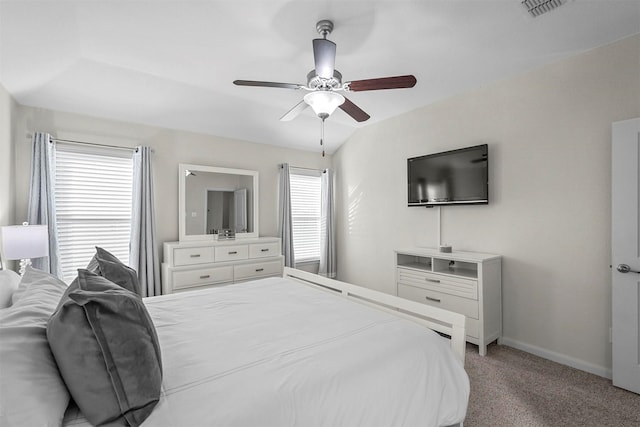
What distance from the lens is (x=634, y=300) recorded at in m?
2.19

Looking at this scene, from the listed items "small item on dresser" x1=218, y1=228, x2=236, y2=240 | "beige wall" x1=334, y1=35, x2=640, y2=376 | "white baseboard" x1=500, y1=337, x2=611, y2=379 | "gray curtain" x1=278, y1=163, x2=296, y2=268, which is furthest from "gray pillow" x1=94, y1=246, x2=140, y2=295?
"white baseboard" x1=500, y1=337, x2=611, y2=379

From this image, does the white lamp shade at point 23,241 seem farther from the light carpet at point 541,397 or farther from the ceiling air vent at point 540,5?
the ceiling air vent at point 540,5

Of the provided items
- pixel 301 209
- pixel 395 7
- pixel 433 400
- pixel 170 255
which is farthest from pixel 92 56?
pixel 433 400

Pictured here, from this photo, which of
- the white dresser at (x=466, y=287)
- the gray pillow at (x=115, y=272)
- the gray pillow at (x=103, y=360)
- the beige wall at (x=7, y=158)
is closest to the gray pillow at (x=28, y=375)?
the gray pillow at (x=103, y=360)

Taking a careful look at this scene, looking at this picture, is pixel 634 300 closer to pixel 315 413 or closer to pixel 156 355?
pixel 315 413

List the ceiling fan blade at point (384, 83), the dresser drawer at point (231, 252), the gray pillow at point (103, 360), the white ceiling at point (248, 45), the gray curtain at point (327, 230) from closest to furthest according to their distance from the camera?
the gray pillow at point (103, 360)
the ceiling fan blade at point (384, 83)
the white ceiling at point (248, 45)
the dresser drawer at point (231, 252)
the gray curtain at point (327, 230)

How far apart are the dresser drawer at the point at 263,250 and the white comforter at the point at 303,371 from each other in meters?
2.19

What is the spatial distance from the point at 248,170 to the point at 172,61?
1.87 m

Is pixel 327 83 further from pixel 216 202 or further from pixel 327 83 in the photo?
pixel 216 202

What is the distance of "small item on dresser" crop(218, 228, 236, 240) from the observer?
162 inches

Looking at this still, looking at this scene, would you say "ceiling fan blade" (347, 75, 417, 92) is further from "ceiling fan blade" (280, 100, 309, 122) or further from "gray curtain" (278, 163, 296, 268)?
"gray curtain" (278, 163, 296, 268)

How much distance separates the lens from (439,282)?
316 centimetres

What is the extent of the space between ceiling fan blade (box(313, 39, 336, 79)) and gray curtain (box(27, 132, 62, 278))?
9.53ft

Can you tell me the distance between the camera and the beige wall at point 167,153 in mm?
3012
